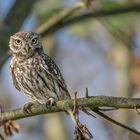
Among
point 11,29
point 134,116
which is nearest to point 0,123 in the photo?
point 11,29

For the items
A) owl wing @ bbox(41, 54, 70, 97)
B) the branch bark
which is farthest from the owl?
the branch bark

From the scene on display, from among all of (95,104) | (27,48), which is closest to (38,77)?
(27,48)

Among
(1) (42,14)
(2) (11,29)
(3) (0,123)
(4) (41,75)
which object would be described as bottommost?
(3) (0,123)

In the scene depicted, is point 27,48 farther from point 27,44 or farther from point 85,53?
point 85,53

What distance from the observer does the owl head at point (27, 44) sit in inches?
288

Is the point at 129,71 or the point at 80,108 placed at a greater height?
the point at 129,71

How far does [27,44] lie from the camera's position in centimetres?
741

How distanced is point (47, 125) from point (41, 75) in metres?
6.45

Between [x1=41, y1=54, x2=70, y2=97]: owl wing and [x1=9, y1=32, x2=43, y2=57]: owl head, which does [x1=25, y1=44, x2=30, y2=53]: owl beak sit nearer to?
[x1=9, y1=32, x2=43, y2=57]: owl head

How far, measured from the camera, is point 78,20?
9930 millimetres

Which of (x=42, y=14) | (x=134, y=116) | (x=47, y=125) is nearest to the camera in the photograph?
(x=42, y=14)

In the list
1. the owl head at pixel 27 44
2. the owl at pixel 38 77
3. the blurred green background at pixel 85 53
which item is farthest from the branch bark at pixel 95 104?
the blurred green background at pixel 85 53

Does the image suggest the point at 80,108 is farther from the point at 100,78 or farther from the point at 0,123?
the point at 100,78

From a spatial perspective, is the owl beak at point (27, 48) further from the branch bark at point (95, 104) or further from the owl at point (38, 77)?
the branch bark at point (95, 104)
